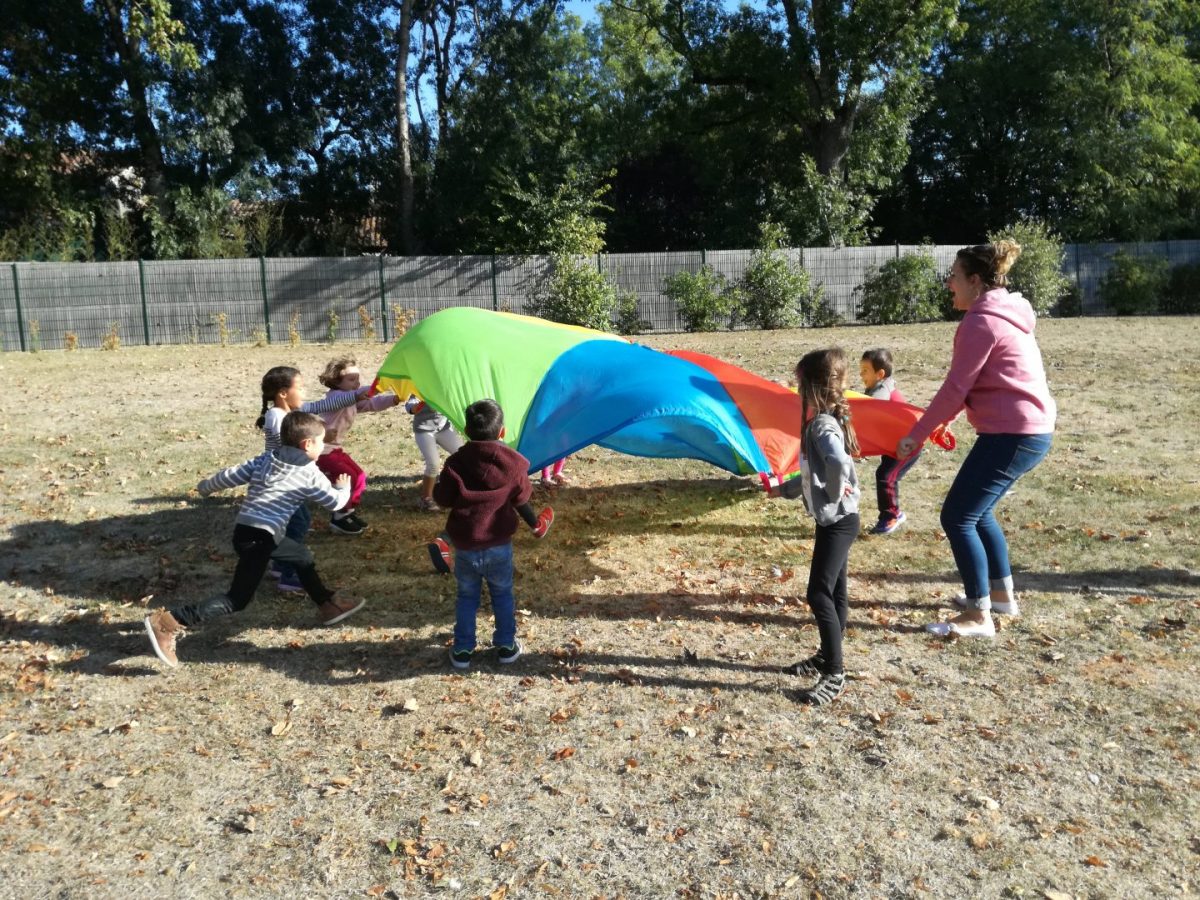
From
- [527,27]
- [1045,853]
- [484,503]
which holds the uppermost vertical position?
[527,27]

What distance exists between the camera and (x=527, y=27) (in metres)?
34.4

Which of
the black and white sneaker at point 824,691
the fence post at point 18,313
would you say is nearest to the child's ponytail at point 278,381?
the black and white sneaker at point 824,691

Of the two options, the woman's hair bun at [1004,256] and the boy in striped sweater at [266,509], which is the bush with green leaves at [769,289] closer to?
the woman's hair bun at [1004,256]

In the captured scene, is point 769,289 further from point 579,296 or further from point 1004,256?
point 1004,256

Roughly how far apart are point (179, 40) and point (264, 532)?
27522 mm

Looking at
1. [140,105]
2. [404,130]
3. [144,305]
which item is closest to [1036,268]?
[404,130]

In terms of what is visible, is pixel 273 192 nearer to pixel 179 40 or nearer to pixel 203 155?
pixel 203 155

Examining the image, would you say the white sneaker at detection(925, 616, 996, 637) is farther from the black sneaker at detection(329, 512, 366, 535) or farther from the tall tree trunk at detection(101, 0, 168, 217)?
the tall tree trunk at detection(101, 0, 168, 217)

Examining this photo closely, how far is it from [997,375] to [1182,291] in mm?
30418

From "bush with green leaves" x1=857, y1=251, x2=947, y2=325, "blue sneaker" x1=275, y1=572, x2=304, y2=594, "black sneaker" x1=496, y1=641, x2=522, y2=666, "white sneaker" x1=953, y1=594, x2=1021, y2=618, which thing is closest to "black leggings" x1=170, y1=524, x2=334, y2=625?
"blue sneaker" x1=275, y1=572, x2=304, y2=594

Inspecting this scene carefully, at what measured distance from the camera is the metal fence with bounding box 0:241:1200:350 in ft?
72.9

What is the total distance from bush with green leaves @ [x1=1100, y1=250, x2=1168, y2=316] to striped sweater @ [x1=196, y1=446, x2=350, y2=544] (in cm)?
3003

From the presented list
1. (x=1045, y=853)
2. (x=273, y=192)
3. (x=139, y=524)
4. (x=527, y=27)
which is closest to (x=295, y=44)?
(x=273, y=192)

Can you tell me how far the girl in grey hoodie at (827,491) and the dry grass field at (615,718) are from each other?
21 centimetres
